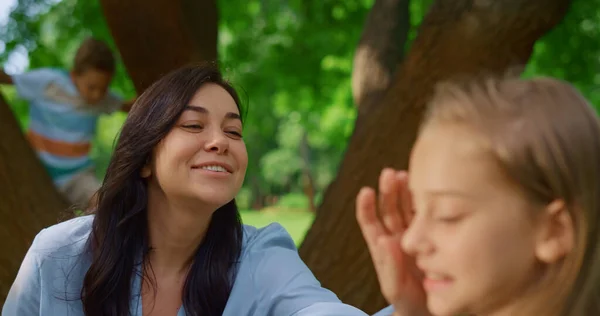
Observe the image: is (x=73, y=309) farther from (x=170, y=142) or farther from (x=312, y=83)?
(x=312, y=83)

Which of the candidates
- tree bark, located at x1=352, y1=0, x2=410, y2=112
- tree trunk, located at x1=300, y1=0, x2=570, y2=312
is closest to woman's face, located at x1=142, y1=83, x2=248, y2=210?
tree trunk, located at x1=300, y1=0, x2=570, y2=312

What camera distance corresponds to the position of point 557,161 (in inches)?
37.7

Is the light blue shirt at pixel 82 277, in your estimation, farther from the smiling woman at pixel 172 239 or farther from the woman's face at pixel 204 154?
the woman's face at pixel 204 154

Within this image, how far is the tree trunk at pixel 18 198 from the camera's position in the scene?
364 centimetres

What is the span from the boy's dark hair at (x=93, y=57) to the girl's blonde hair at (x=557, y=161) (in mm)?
3791

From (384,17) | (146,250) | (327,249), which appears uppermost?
(384,17)

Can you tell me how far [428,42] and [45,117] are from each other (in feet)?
7.85

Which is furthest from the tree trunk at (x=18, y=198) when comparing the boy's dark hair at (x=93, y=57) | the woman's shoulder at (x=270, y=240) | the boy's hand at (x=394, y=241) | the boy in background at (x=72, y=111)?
the boy's hand at (x=394, y=241)

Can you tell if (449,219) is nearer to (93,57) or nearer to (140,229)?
(140,229)

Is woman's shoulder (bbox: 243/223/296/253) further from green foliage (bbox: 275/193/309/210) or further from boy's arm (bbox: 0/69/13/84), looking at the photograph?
green foliage (bbox: 275/193/309/210)

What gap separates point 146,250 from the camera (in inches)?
101

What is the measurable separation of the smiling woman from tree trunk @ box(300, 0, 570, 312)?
1474mm

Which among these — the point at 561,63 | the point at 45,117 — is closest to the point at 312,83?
the point at 561,63

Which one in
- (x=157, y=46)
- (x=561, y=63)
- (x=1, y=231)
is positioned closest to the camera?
Answer: (x=1, y=231)
